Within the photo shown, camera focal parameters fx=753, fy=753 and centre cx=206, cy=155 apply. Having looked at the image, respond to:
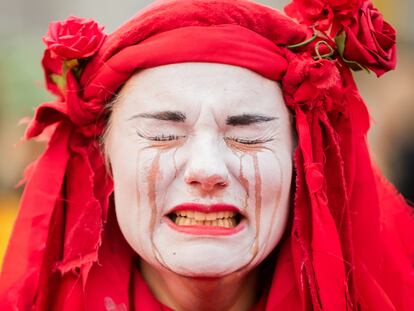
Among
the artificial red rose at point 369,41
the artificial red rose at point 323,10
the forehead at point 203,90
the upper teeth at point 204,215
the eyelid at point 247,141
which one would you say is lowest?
the upper teeth at point 204,215

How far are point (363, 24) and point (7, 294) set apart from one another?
124 centimetres

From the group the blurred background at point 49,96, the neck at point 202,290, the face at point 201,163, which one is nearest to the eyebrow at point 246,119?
the face at point 201,163

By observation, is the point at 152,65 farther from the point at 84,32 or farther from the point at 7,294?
the point at 7,294

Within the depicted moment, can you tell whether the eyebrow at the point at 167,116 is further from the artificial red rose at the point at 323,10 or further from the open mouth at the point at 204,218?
the artificial red rose at the point at 323,10

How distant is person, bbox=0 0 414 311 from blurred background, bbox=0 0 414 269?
1554mm

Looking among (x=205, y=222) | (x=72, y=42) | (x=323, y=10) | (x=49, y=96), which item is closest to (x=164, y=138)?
(x=205, y=222)

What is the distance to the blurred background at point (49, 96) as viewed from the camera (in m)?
4.55

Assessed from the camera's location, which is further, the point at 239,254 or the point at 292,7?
the point at 292,7

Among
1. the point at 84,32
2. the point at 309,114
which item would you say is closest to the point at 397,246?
the point at 309,114

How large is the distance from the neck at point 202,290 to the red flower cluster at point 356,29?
0.68 m

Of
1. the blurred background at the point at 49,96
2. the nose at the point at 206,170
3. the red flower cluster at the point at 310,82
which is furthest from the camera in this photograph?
the blurred background at the point at 49,96

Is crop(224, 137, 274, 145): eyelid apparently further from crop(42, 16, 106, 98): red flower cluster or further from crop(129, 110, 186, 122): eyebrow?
crop(42, 16, 106, 98): red flower cluster

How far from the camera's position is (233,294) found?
213 cm

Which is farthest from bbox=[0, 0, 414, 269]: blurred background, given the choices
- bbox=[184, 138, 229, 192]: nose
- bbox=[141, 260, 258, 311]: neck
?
bbox=[184, 138, 229, 192]: nose
